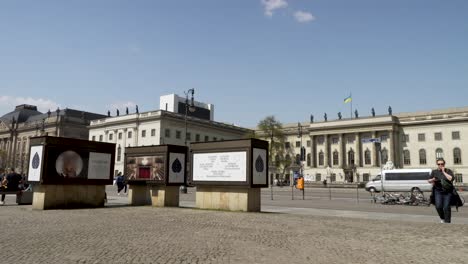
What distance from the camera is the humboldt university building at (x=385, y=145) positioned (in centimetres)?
7819

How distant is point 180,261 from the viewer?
20.6 feet

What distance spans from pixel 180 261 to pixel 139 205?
1351 cm

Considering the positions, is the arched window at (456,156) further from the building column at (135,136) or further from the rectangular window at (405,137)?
the building column at (135,136)

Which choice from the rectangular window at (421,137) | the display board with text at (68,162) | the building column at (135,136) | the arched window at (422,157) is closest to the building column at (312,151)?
the arched window at (422,157)

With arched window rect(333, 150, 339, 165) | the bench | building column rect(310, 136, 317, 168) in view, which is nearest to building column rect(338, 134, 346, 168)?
arched window rect(333, 150, 339, 165)

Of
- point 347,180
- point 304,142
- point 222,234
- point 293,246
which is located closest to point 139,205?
point 222,234

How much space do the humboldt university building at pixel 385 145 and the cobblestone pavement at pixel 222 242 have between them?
70336mm

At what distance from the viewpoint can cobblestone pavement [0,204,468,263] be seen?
6.63 metres

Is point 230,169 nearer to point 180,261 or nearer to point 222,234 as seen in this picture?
point 222,234

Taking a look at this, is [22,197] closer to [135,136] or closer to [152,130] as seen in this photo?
[152,130]

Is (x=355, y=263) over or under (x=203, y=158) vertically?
under

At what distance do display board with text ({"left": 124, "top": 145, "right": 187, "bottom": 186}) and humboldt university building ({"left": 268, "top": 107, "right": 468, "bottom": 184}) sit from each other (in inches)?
2562

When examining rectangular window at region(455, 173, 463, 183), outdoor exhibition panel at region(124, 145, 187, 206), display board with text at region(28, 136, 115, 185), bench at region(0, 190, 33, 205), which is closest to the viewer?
display board with text at region(28, 136, 115, 185)

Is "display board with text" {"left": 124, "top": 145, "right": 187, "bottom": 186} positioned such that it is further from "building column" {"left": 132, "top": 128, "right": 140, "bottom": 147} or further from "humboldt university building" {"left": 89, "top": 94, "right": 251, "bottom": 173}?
"building column" {"left": 132, "top": 128, "right": 140, "bottom": 147}
